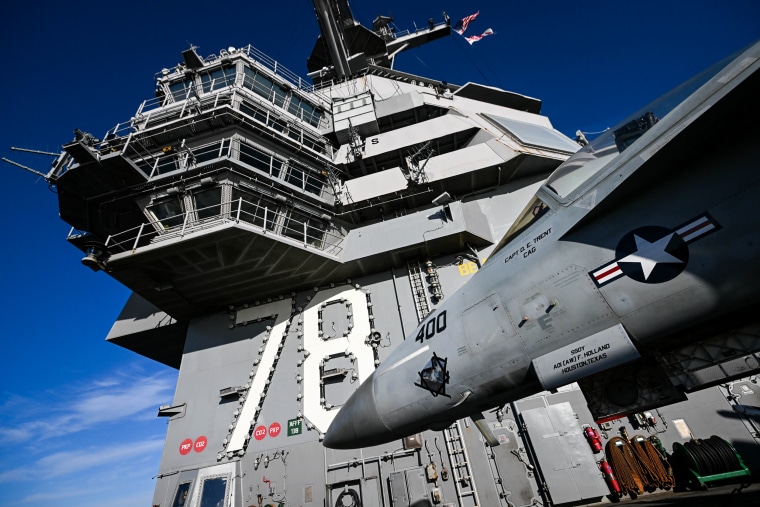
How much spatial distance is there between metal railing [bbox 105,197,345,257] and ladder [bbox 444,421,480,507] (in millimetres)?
8087

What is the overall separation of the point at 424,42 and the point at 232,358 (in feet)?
98.3

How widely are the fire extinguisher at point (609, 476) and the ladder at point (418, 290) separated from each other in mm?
6837

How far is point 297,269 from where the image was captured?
1347cm

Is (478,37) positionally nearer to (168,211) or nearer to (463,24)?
(463,24)

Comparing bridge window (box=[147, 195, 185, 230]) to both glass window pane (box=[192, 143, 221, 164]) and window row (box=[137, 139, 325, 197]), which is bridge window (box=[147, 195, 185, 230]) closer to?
window row (box=[137, 139, 325, 197])

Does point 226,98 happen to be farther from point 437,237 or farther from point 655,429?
point 655,429

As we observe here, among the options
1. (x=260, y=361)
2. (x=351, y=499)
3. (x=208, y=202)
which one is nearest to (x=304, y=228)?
(x=208, y=202)

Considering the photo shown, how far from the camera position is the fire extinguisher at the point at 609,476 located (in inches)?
340

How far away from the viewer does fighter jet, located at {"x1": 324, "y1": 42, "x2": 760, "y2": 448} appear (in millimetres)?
2652

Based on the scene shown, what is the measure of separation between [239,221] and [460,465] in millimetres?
10846

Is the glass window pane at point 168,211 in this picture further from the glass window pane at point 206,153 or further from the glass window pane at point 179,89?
the glass window pane at point 179,89

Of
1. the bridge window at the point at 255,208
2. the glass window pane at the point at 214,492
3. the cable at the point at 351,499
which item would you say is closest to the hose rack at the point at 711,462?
the cable at the point at 351,499

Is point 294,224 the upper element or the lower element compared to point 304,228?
upper

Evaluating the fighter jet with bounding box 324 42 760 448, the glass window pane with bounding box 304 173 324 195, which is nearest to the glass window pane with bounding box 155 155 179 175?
the glass window pane with bounding box 304 173 324 195
